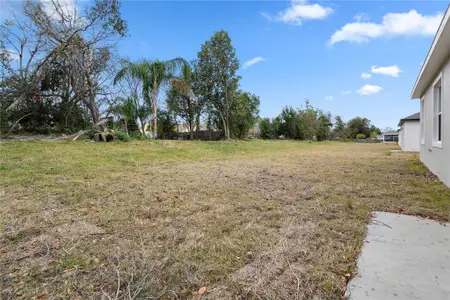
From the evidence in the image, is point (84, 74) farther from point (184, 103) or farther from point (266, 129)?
point (266, 129)

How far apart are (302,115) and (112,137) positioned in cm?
2722

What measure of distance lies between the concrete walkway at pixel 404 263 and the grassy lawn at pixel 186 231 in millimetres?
110

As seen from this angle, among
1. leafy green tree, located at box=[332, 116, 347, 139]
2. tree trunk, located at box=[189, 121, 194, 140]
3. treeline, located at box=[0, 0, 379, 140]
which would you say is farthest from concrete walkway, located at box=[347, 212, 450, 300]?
leafy green tree, located at box=[332, 116, 347, 139]

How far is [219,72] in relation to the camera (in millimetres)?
17125

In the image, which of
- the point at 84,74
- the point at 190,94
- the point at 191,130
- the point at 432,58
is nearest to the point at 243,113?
the point at 191,130

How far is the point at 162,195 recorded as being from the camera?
356cm

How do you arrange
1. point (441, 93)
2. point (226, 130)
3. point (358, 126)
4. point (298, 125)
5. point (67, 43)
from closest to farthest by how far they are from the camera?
1. point (441, 93)
2. point (67, 43)
3. point (226, 130)
4. point (298, 125)
5. point (358, 126)

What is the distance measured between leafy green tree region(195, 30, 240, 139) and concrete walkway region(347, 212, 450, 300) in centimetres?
1596

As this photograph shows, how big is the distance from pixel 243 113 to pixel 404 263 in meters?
17.8

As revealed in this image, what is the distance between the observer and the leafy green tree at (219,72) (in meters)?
16.7

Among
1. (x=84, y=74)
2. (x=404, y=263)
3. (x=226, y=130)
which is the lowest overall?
(x=404, y=263)

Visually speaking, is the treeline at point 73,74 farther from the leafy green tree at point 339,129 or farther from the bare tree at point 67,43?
the leafy green tree at point 339,129

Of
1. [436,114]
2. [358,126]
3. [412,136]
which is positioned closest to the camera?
[436,114]

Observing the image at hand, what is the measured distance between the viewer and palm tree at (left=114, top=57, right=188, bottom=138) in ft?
39.1
